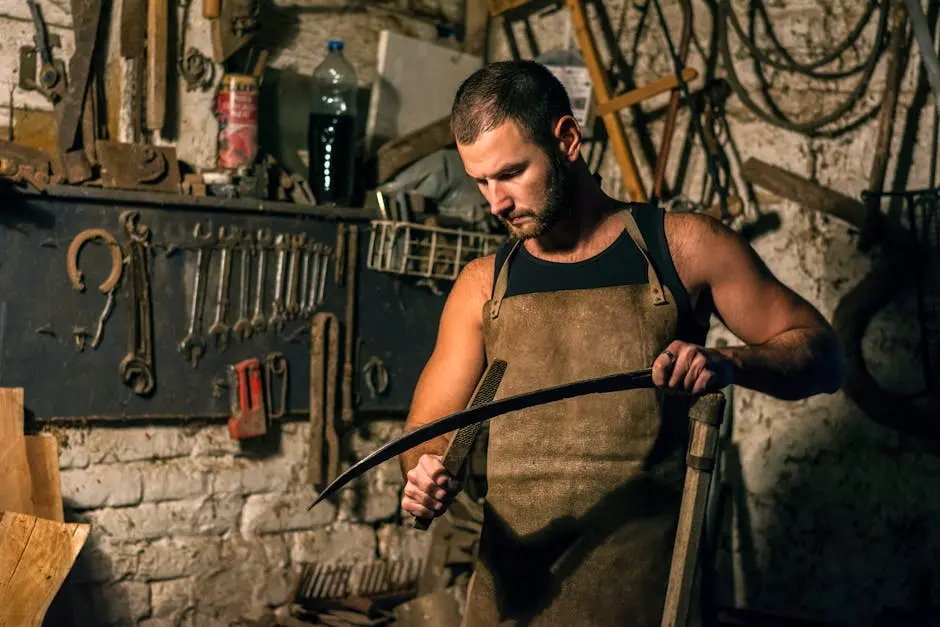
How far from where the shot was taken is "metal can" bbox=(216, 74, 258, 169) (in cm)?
354

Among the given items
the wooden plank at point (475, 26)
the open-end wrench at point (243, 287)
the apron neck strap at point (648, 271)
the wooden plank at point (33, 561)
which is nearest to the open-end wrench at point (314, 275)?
A: the open-end wrench at point (243, 287)

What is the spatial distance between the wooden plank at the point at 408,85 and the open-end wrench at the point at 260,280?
0.56 m

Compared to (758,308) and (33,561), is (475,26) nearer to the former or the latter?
(758,308)

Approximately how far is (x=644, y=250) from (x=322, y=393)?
71.1 inches

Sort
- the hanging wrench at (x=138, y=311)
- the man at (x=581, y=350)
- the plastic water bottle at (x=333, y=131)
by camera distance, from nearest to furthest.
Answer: the man at (x=581, y=350), the hanging wrench at (x=138, y=311), the plastic water bottle at (x=333, y=131)

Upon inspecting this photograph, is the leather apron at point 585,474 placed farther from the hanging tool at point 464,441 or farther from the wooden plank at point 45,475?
the wooden plank at point 45,475

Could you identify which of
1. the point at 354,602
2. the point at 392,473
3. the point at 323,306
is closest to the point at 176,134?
the point at 323,306

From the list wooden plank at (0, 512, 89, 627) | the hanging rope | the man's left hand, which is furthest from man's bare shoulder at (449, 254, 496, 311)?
the hanging rope

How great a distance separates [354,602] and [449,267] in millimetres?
1182

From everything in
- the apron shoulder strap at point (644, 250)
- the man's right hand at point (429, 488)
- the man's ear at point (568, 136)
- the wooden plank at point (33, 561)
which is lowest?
the wooden plank at point (33, 561)

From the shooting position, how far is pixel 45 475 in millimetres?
3098

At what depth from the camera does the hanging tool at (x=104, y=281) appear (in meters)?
3.26

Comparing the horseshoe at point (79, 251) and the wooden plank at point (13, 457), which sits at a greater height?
the horseshoe at point (79, 251)

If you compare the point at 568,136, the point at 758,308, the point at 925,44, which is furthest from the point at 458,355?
the point at 925,44
